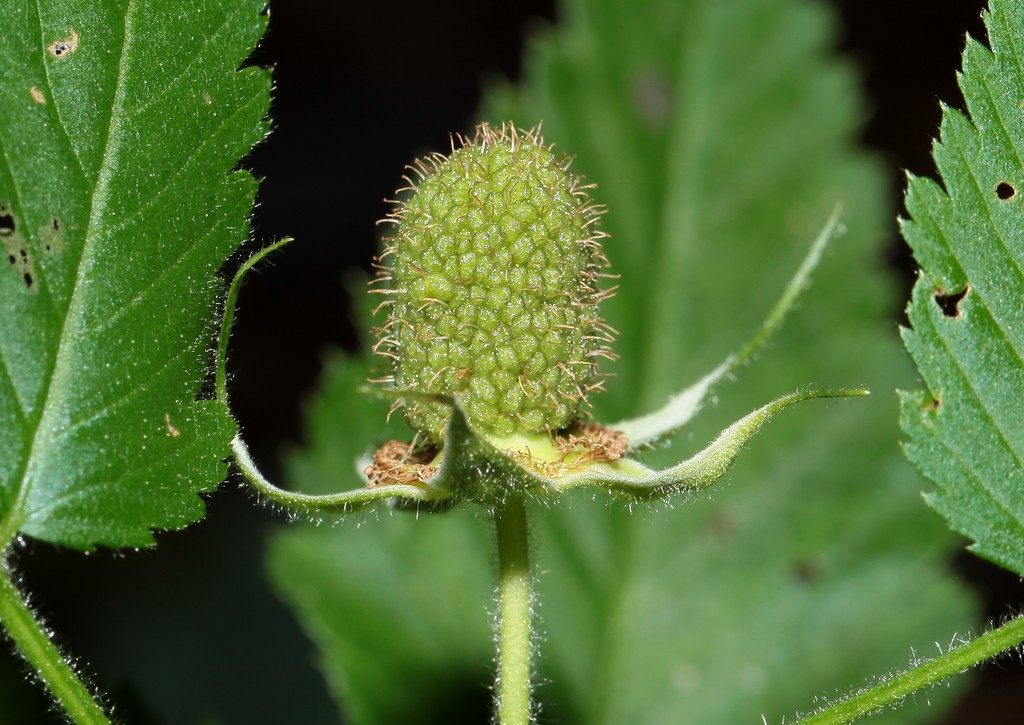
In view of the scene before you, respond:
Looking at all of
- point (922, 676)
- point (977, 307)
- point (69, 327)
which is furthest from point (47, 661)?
point (977, 307)

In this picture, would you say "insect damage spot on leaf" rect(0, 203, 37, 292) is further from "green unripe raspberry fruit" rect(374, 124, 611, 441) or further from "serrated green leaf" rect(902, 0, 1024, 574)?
"serrated green leaf" rect(902, 0, 1024, 574)

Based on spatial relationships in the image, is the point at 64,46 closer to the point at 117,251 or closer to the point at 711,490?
the point at 117,251

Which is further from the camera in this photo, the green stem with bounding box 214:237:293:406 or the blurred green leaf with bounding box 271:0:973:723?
the blurred green leaf with bounding box 271:0:973:723

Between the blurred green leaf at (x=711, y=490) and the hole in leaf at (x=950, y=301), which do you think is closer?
the hole in leaf at (x=950, y=301)

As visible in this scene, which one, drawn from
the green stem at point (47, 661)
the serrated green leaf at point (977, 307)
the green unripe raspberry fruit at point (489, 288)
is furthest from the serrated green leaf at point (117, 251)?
the serrated green leaf at point (977, 307)

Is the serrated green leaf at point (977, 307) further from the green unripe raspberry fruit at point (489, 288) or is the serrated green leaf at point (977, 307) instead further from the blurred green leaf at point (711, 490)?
the blurred green leaf at point (711, 490)

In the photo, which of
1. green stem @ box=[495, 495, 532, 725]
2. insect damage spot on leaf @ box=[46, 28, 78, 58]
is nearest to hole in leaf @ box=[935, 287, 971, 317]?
green stem @ box=[495, 495, 532, 725]
